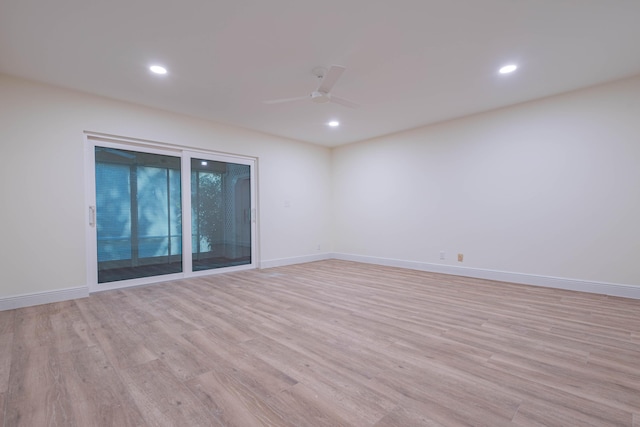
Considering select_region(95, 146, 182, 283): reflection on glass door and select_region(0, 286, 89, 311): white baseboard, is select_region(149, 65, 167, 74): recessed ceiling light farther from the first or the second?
select_region(0, 286, 89, 311): white baseboard

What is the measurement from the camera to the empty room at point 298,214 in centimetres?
172

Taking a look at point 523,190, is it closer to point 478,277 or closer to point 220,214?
point 478,277

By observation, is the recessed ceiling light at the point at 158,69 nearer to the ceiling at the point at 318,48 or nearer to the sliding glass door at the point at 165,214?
the ceiling at the point at 318,48

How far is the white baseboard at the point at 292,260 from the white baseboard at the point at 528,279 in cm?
134

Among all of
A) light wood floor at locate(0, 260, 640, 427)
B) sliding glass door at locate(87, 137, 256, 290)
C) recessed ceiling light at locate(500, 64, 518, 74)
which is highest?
recessed ceiling light at locate(500, 64, 518, 74)

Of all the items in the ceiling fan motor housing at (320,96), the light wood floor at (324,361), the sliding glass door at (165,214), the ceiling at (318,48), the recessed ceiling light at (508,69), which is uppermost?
the ceiling at (318,48)

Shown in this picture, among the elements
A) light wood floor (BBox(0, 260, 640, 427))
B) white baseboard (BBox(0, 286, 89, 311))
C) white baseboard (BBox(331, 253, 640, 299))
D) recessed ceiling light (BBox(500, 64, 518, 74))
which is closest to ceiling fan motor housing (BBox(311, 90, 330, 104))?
recessed ceiling light (BBox(500, 64, 518, 74))

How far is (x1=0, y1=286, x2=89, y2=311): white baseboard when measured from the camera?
10.3ft

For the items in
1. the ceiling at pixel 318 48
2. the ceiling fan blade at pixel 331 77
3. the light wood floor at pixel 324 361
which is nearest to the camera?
the light wood floor at pixel 324 361

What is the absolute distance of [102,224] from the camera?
388 centimetres

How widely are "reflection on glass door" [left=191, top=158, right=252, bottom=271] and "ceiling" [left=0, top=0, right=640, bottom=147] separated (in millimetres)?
1253

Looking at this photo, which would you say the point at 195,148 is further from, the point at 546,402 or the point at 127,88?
the point at 546,402

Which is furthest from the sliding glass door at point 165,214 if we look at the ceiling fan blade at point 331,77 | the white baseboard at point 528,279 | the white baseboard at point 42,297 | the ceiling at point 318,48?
the white baseboard at point 528,279

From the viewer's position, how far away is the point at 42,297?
3.33 meters
